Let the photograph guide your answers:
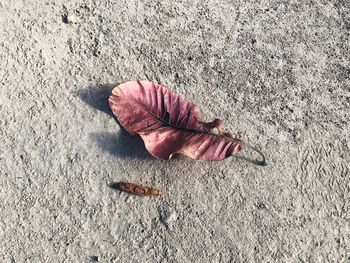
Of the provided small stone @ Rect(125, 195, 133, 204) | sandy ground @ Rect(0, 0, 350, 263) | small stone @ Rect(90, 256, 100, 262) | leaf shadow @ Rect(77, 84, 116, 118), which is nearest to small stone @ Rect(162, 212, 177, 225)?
sandy ground @ Rect(0, 0, 350, 263)

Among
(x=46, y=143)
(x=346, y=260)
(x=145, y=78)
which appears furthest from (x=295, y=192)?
(x=46, y=143)

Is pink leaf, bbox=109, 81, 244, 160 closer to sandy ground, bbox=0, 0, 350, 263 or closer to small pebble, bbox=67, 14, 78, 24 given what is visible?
sandy ground, bbox=0, 0, 350, 263

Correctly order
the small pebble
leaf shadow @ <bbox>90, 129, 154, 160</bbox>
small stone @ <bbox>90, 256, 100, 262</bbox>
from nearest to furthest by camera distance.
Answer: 1. small stone @ <bbox>90, 256, 100, 262</bbox>
2. leaf shadow @ <bbox>90, 129, 154, 160</bbox>
3. the small pebble

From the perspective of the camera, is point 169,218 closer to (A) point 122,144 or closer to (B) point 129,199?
(B) point 129,199

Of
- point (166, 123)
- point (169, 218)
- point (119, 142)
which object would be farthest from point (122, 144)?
point (169, 218)

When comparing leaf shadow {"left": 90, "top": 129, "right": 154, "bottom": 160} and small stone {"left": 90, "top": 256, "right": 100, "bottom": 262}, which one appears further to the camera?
leaf shadow {"left": 90, "top": 129, "right": 154, "bottom": 160}
